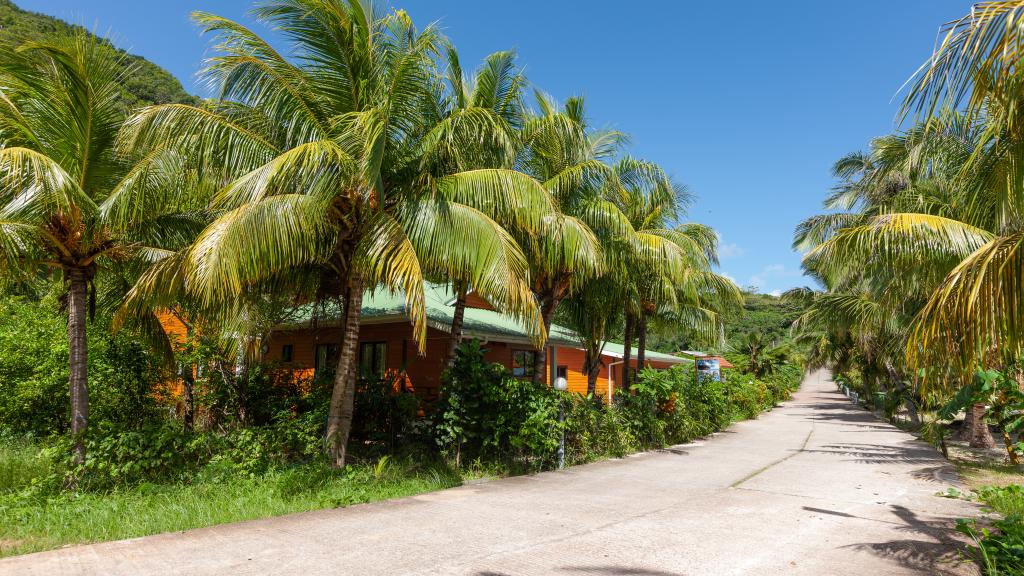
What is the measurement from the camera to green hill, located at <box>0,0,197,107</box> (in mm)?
7716

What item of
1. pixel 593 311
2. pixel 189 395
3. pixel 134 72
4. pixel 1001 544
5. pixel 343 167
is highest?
pixel 134 72

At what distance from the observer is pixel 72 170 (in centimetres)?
775

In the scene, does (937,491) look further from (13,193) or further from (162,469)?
(13,193)

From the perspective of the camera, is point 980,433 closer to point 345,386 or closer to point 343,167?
point 345,386

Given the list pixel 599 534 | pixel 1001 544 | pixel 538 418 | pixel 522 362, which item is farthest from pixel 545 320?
pixel 1001 544

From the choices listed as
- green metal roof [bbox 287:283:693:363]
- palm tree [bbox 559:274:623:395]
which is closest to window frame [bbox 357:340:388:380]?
green metal roof [bbox 287:283:693:363]

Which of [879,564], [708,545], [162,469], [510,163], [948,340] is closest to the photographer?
[948,340]

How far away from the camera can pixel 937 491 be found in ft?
28.1

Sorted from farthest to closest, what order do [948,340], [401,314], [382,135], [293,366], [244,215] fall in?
1. [401,314]
2. [293,366]
3. [382,135]
4. [244,215]
5. [948,340]

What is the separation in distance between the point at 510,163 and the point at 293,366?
583 centimetres

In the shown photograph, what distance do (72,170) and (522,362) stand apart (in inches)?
471

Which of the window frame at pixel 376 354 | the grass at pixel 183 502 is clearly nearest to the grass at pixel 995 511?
the grass at pixel 183 502

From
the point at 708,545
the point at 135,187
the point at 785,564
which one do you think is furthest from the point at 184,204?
the point at 785,564

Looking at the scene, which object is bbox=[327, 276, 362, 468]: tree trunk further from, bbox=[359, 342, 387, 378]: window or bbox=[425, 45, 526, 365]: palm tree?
bbox=[359, 342, 387, 378]: window
